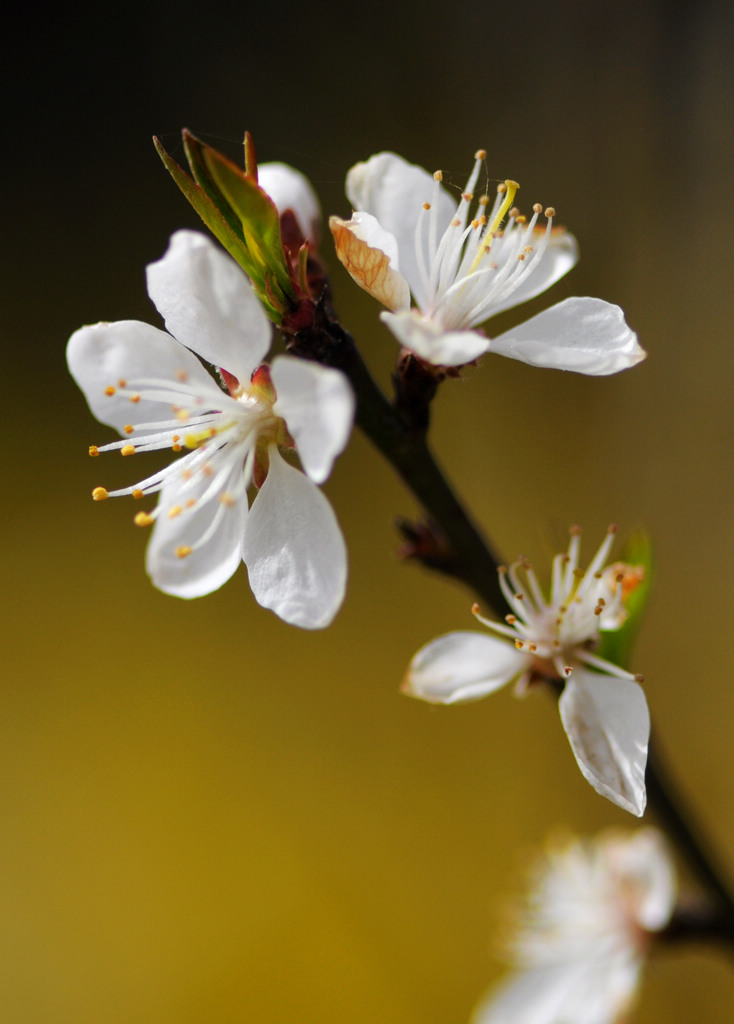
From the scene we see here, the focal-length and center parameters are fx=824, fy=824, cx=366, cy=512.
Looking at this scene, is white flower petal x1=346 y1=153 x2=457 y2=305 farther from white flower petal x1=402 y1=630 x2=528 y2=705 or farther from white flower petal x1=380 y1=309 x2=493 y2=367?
white flower petal x1=402 y1=630 x2=528 y2=705

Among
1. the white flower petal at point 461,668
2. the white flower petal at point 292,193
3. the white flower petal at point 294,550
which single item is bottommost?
the white flower petal at point 461,668

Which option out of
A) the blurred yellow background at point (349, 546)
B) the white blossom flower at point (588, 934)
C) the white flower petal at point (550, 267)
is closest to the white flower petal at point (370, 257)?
the white flower petal at point (550, 267)

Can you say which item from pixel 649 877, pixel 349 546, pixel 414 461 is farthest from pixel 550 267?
pixel 349 546

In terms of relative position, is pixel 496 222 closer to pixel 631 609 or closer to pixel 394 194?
pixel 394 194

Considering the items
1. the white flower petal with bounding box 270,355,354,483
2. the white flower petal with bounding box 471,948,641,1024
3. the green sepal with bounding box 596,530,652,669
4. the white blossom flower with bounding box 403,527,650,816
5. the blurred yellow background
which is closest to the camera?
the white flower petal with bounding box 270,355,354,483

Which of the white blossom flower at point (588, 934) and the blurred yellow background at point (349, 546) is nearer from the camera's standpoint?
the white blossom flower at point (588, 934)

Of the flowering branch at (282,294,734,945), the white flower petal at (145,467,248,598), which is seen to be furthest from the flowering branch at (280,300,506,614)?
the white flower petal at (145,467,248,598)

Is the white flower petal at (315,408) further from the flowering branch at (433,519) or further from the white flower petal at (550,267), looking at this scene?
the white flower petal at (550,267)
